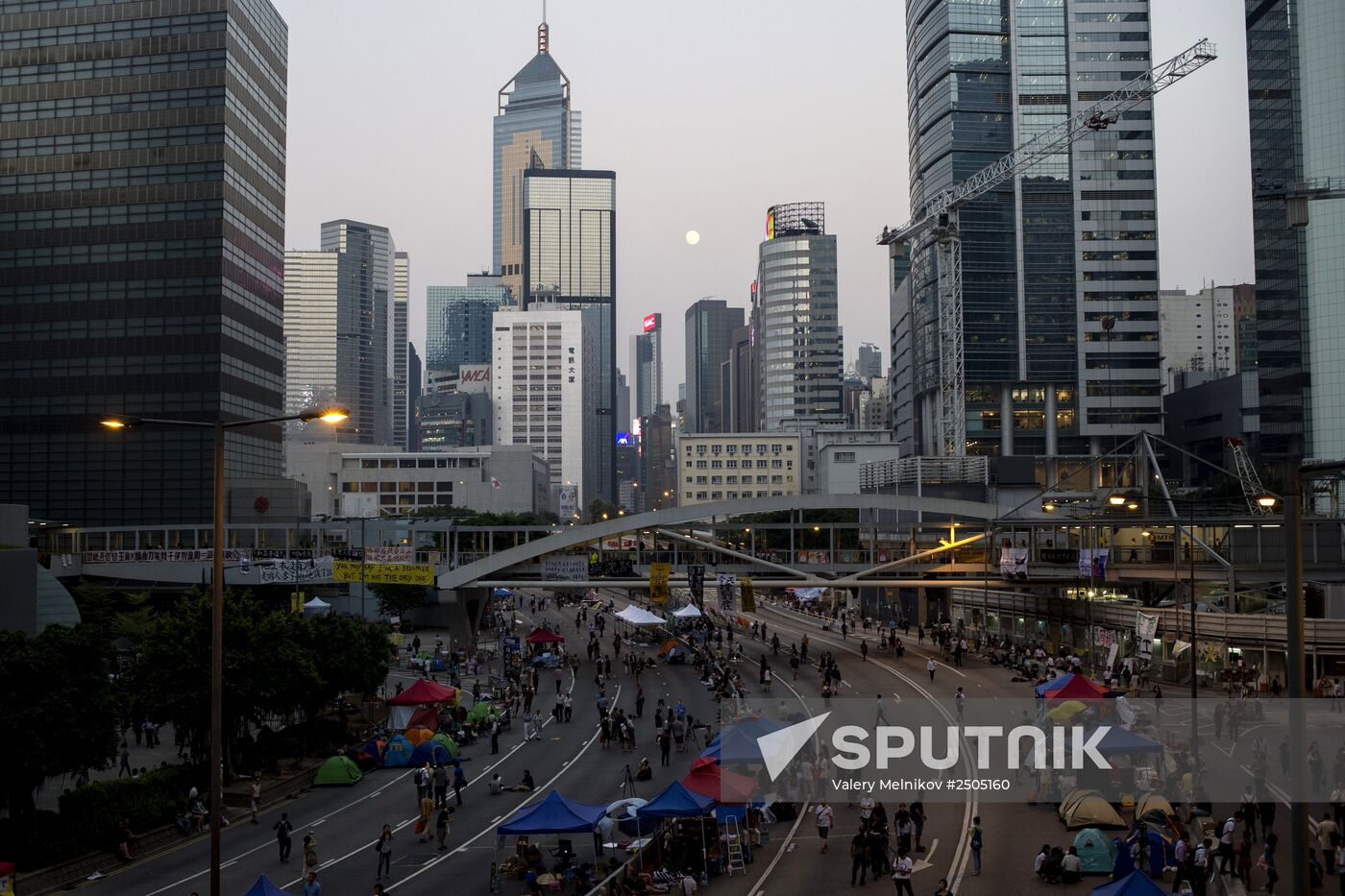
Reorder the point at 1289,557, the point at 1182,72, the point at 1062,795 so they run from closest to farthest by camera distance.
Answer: the point at 1289,557 → the point at 1062,795 → the point at 1182,72

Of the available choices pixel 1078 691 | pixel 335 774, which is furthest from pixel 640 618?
pixel 1078 691

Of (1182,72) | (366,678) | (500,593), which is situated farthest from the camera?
(1182,72)

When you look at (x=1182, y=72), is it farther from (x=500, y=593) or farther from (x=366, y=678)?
(x=366, y=678)

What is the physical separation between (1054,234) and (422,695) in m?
121

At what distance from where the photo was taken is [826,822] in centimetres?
2750

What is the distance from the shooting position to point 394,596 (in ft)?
278

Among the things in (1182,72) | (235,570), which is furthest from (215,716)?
(1182,72)

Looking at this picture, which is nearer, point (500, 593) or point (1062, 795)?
point (1062, 795)

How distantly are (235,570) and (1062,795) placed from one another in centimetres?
5480

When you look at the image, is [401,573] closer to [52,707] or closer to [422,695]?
[422,695]

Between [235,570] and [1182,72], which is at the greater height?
[1182,72]

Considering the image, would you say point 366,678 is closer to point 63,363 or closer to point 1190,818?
point 1190,818

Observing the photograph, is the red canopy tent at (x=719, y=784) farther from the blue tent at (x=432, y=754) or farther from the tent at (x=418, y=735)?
the tent at (x=418, y=735)

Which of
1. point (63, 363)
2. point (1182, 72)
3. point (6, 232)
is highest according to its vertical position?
point (1182, 72)
